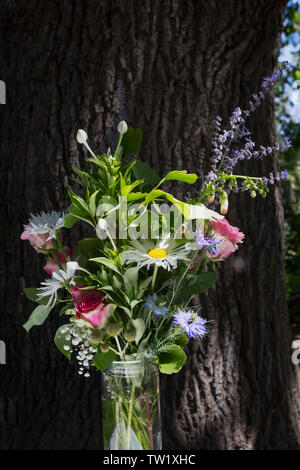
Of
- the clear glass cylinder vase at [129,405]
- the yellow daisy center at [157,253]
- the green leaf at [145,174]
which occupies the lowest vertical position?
the clear glass cylinder vase at [129,405]

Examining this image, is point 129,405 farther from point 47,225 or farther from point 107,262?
point 47,225

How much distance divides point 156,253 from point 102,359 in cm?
26

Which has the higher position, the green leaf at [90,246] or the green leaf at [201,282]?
the green leaf at [90,246]

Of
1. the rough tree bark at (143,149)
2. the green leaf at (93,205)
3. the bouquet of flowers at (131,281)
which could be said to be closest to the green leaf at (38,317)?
the bouquet of flowers at (131,281)

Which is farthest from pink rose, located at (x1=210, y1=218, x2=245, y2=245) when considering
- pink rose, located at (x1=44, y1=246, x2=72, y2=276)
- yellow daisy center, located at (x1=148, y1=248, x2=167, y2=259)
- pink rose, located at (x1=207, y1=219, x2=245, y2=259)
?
pink rose, located at (x1=44, y1=246, x2=72, y2=276)

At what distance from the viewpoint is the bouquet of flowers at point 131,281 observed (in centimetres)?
105

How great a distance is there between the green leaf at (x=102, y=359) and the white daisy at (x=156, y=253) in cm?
20

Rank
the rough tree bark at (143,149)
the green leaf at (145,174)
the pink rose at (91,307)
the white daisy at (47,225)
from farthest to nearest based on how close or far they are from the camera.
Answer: the rough tree bark at (143,149) → the green leaf at (145,174) → the white daisy at (47,225) → the pink rose at (91,307)

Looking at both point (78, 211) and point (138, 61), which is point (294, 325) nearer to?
point (138, 61)

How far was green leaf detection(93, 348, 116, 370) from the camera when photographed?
43.0 inches

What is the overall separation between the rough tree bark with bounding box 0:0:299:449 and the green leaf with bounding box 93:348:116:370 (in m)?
0.67

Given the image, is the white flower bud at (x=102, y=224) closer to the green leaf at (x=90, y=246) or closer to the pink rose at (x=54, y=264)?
the green leaf at (x=90, y=246)

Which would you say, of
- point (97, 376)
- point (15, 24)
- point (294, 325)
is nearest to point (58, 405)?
point (97, 376)
